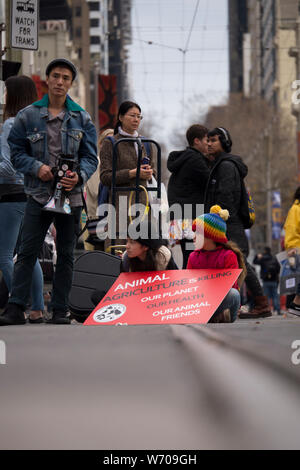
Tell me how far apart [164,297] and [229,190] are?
2111 millimetres

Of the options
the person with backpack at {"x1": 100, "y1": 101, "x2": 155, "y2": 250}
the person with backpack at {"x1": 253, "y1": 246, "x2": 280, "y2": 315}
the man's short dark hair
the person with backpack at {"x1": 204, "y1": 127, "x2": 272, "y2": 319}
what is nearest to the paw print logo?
the person with backpack at {"x1": 100, "y1": 101, "x2": 155, "y2": 250}

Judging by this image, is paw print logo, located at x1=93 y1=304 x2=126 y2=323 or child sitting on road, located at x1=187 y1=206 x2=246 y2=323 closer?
paw print logo, located at x1=93 y1=304 x2=126 y2=323

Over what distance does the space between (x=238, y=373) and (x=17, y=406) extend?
0.55 meters

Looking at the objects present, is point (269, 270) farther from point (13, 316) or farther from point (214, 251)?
point (13, 316)

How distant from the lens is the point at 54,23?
74312 mm

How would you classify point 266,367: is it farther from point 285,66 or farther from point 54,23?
point 285,66

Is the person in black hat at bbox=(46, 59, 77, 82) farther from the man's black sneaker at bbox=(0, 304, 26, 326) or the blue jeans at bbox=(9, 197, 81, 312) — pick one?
the man's black sneaker at bbox=(0, 304, 26, 326)

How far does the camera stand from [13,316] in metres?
5.93

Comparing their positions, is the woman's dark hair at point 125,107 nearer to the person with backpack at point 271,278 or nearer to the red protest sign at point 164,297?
the red protest sign at point 164,297

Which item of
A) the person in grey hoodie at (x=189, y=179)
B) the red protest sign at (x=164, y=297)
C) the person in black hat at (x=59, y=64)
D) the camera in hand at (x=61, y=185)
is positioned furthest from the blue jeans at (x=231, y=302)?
the person in grey hoodie at (x=189, y=179)

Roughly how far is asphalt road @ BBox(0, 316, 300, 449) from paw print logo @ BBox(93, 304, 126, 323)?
8.12ft

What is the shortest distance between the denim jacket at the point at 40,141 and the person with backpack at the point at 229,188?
1.78 m

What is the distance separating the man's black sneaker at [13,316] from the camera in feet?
19.3

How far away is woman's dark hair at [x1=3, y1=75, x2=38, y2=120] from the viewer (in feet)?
21.9
